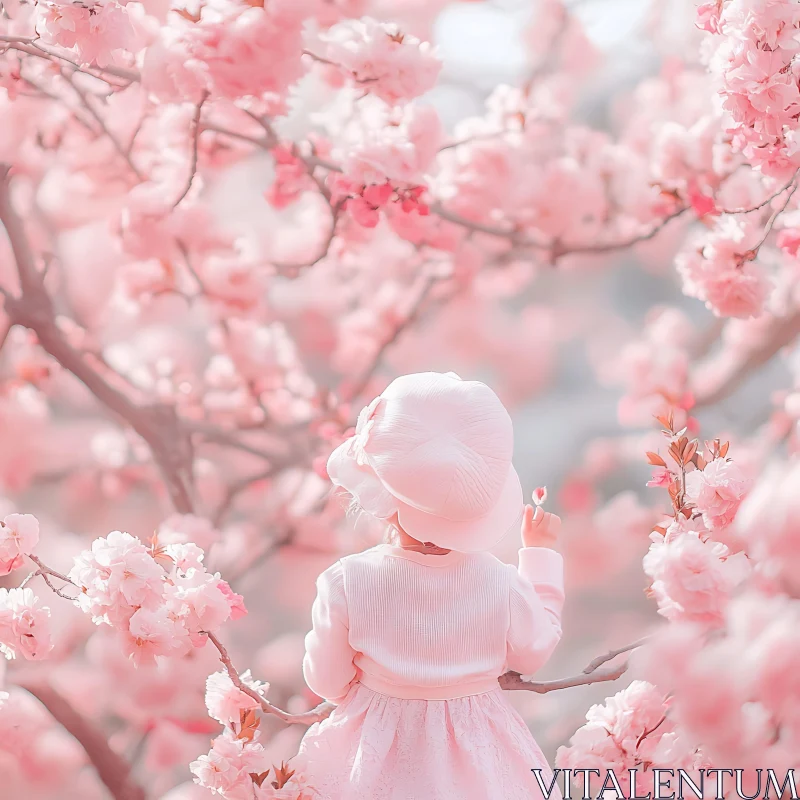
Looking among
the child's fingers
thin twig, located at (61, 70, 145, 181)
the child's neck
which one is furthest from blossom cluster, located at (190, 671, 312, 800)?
thin twig, located at (61, 70, 145, 181)

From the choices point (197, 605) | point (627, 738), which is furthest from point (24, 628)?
point (627, 738)

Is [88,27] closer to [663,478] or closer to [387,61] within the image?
[387,61]

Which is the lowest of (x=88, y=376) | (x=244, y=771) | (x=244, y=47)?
(x=244, y=771)

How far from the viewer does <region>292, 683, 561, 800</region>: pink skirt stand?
98 cm

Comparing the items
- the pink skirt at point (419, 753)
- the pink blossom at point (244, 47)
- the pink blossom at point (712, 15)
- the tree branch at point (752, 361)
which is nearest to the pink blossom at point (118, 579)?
the pink skirt at point (419, 753)

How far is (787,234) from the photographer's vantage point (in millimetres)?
1110

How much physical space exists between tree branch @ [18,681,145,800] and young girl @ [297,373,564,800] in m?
0.51

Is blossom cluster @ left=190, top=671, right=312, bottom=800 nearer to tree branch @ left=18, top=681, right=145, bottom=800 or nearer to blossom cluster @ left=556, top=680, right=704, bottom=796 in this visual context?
blossom cluster @ left=556, top=680, right=704, bottom=796

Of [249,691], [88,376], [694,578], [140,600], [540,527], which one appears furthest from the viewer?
[88,376]

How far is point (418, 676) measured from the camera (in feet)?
3.26

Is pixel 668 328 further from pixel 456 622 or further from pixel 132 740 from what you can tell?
pixel 132 740

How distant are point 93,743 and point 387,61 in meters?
1.06

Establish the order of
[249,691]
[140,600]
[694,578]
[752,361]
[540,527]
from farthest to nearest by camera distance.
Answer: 1. [752,361]
2. [540,527]
3. [249,691]
4. [140,600]
5. [694,578]

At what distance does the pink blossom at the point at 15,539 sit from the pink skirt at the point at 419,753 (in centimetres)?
37
